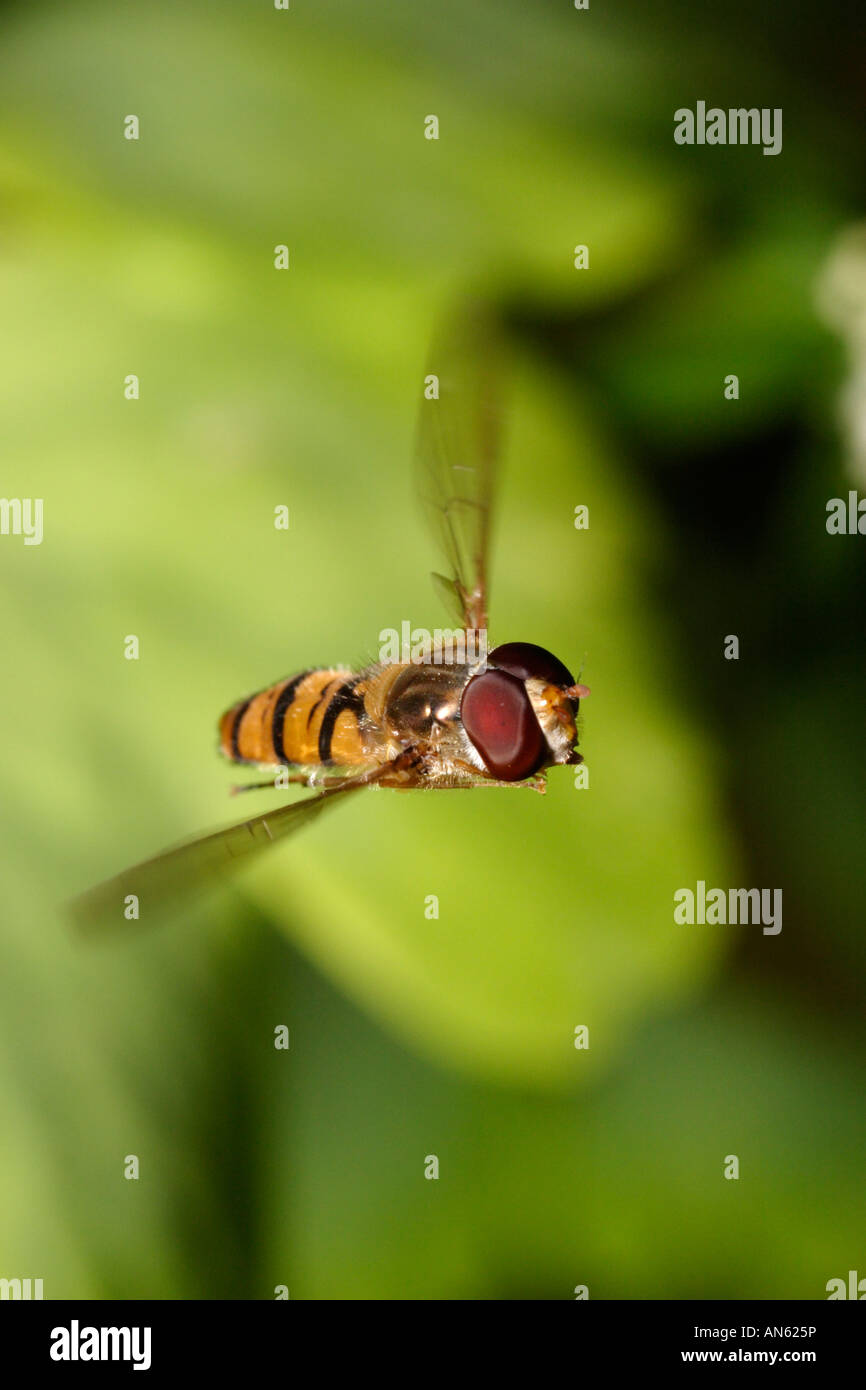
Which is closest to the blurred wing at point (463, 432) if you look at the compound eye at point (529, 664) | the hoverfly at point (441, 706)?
the hoverfly at point (441, 706)

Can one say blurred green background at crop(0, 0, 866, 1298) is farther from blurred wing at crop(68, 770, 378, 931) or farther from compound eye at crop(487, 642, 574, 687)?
blurred wing at crop(68, 770, 378, 931)

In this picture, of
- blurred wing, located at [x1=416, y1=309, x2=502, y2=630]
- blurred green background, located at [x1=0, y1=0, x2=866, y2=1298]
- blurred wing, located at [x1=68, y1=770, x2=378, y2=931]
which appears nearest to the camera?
blurred wing, located at [x1=68, y1=770, x2=378, y2=931]

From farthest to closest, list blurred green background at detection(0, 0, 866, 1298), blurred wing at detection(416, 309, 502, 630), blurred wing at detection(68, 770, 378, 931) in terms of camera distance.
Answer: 1. blurred green background at detection(0, 0, 866, 1298)
2. blurred wing at detection(416, 309, 502, 630)
3. blurred wing at detection(68, 770, 378, 931)

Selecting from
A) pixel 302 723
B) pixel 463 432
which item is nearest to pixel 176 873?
pixel 302 723

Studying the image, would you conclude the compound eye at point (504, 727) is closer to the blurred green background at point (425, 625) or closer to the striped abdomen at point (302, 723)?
the striped abdomen at point (302, 723)

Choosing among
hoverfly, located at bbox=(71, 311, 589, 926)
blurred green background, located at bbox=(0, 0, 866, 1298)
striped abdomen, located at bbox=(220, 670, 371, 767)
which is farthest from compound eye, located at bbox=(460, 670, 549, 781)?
blurred green background, located at bbox=(0, 0, 866, 1298)

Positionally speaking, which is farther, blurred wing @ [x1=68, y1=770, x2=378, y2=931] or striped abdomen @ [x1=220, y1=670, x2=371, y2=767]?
striped abdomen @ [x1=220, y1=670, x2=371, y2=767]

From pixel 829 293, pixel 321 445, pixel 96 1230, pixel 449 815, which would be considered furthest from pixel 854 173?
pixel 96 1230

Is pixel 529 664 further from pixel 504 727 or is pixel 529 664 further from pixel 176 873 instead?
pixel 176 873
